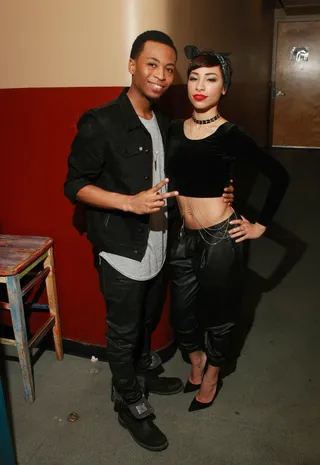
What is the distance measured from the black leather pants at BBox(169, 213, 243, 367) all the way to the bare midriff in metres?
0.03

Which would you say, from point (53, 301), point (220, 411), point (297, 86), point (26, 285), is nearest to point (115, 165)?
point (26, 285)

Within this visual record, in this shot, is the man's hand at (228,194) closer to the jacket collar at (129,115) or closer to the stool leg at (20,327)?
the jacket collar at (129,115)

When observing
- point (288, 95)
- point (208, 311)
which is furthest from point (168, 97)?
point (288, 95)

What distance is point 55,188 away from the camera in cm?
211

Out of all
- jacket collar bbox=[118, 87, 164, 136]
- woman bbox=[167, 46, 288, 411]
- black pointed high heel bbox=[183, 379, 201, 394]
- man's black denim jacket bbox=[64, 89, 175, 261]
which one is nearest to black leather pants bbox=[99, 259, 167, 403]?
man's black denim jacket bbox=[64, 89, 175, 261]

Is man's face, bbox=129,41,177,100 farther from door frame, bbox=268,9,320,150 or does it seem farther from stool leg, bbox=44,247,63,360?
door frame, bbox=268,9,320,150

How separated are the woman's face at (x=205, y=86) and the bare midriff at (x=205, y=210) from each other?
1.15ft

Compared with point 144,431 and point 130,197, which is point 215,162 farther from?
point 144,431

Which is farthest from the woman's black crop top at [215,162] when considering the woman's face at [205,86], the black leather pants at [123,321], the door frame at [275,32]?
the door frame at [275,32]

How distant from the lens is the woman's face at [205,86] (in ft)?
5.13

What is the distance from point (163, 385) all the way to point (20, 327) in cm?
73

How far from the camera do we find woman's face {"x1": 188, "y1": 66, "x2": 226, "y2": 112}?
156cm

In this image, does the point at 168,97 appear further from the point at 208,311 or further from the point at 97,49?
the point at 208,311

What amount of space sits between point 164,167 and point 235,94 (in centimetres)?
305
